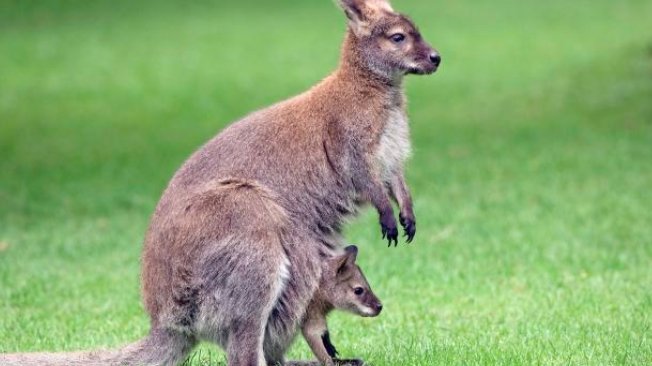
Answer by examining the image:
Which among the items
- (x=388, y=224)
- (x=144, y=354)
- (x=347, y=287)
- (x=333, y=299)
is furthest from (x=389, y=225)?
(x=144, y=354)

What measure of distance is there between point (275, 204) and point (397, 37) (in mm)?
1294

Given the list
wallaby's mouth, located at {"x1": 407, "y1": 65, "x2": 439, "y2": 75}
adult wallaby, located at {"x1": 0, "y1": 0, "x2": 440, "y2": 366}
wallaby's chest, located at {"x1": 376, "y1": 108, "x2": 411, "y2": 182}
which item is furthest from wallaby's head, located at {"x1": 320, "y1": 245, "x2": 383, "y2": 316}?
wallaby's mouth, located at {"x1": 407, "y1": 65, "x2": 439, "y2": 75}

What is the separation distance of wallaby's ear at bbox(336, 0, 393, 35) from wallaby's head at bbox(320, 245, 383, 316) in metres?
1.31

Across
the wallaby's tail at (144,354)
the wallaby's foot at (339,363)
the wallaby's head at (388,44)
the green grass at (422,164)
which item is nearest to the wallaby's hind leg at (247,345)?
the wallaby's tail at (144,354)

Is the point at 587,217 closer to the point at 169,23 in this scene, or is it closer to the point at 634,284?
the point at 634,284

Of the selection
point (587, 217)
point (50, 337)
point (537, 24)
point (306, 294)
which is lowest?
point (537, 24)

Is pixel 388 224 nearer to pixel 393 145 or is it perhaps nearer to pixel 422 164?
pixel 393 145

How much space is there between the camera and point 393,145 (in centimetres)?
729

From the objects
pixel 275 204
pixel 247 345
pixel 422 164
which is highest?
pixel 275 204

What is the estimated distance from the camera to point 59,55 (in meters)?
23.5

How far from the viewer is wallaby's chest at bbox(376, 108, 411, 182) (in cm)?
722

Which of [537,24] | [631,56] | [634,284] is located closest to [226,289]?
[634,284]

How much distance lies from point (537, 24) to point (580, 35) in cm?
198

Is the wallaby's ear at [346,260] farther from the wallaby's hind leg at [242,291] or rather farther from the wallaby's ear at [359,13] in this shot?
the wallaby's ear at [359,13]
